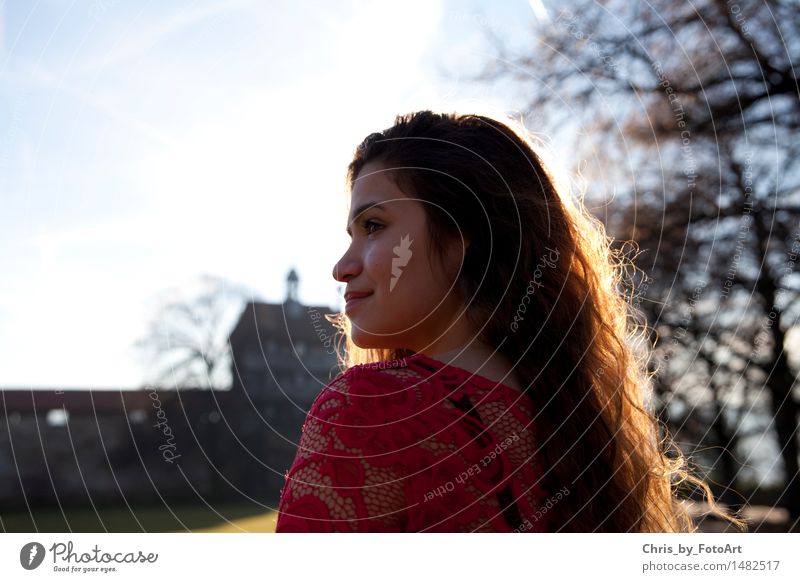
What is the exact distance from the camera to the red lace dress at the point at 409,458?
4.23ft

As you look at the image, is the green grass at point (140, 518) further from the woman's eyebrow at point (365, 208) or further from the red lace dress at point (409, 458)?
the red lace dress at point (409, 458)

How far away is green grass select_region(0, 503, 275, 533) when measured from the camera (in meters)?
15.8

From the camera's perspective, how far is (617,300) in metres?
2.20

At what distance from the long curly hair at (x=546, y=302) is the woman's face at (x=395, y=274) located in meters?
0.03

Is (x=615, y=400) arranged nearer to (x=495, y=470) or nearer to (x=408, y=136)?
(x=495, y=470)

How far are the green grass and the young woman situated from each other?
12596 millimetres

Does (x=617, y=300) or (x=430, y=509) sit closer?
(x=430, y=509)

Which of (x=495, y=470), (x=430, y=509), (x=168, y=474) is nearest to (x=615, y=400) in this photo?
(x=495, y=470)

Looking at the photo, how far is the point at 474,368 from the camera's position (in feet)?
4.85

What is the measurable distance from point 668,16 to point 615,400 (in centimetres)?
442

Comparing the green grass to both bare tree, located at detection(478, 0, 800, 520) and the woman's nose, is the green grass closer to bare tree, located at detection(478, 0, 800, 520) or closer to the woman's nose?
bare tree, located at detection(478, 0, 800, 520)

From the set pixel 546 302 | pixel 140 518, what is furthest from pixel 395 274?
pixel 140 518

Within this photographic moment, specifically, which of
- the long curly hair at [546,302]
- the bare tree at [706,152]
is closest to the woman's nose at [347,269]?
the long curly hair at [546,302]
